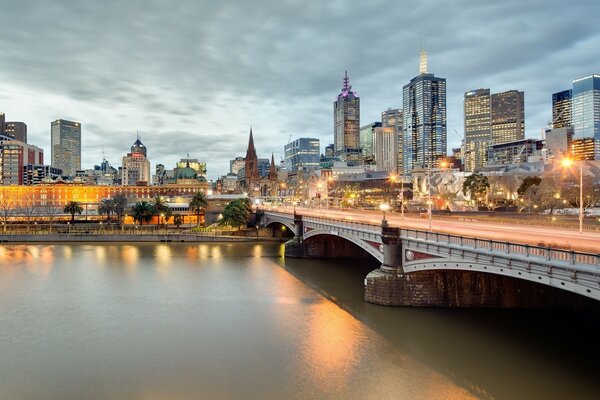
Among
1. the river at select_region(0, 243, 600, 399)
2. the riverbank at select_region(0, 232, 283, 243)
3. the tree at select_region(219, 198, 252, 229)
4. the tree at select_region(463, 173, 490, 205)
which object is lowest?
the river at select_region(0, 243, 600, 399)

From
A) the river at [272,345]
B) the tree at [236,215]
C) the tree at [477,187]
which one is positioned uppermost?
the tree at [477,187]

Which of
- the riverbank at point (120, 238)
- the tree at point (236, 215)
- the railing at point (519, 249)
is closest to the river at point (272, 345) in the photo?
the railing at point (519, 249)

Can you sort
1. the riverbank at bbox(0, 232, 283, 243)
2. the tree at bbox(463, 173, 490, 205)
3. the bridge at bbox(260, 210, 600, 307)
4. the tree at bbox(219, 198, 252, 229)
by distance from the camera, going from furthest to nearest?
the tree at bbox(463, 173, 490, 205)
the tree at bbox(219, 198, 252, 229)
the riverbank at bbox(0, 232, 283, 243)
the bridge at bbox(260, 210, 600, 307)

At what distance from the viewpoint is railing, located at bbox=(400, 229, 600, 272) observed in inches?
893

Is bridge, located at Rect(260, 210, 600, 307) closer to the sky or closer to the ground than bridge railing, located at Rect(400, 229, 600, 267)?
closer to the ground

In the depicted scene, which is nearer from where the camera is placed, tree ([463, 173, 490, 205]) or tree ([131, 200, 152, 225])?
tree ([463, 173, 490, 205])

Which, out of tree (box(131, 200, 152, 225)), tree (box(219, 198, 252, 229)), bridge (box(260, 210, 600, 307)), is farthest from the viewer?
tree (box(131, 200, 152, 225))

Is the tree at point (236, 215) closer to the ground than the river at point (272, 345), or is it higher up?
higher up

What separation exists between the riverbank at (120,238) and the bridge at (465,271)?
5618 centimetres

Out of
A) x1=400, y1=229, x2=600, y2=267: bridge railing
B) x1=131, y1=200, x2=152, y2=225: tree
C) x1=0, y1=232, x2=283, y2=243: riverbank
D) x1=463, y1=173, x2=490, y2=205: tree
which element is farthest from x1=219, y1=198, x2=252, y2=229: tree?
x1=400, y1=229, x2=600, y2=267: bridge railing

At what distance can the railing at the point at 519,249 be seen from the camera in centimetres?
2269

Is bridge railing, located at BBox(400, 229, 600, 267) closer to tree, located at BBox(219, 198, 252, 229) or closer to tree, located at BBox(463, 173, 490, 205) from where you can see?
tree, located at BBox(219, 198, 252, 229)

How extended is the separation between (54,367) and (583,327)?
4010cm

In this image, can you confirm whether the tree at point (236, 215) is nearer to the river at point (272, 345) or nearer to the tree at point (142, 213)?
the tree at point (142, 213)
